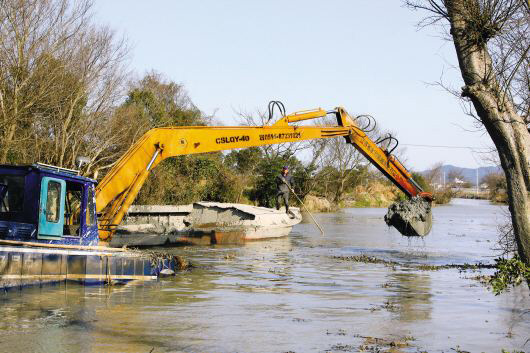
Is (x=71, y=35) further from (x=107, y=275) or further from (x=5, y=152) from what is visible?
(x=107, y=275)

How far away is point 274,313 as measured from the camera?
1162cm

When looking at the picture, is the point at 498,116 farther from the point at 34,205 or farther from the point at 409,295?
the point at 34,205

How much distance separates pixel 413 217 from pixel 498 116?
12.2m

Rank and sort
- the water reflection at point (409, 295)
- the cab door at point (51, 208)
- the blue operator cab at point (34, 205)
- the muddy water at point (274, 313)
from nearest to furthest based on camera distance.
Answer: the muddy water at point (274, 313) → the water reflection at point (409, 295) → the blue operator cab at point (34, 205) → the cab door at point (51, 208)

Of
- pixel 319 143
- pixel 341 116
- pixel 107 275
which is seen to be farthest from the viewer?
Result: pixel 319 143

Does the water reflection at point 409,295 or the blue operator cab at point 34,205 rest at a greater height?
the blue operator cab at point 34,205

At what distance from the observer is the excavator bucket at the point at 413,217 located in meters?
19.9

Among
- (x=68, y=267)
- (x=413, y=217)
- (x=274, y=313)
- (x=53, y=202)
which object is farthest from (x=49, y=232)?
(x=413, y=217)

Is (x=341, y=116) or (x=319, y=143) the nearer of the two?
(x=341, y=116)

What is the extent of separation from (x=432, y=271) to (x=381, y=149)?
4.22 m

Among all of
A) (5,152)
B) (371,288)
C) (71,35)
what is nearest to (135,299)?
(371,288)

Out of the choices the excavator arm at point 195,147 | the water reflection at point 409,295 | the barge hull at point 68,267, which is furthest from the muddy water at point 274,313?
the excavator arm at point 195,147

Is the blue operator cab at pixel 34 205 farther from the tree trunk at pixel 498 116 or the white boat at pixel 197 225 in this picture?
the white boat at pixel 197 225

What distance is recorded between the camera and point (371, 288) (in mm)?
15016
